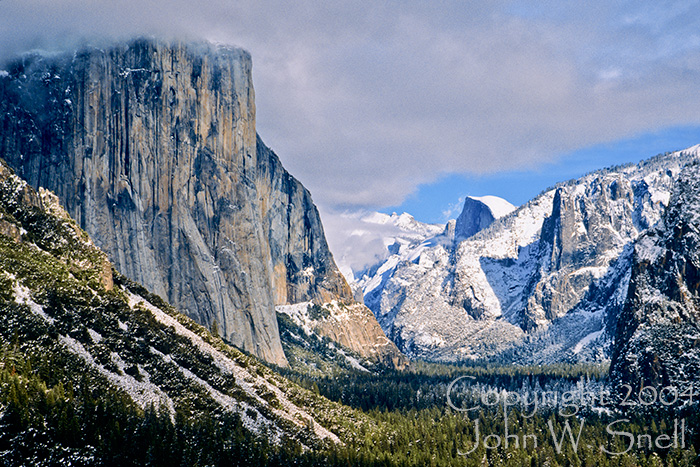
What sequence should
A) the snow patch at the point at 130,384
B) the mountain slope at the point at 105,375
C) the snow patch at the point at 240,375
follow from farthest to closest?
the snow patch at the point at 240,375 → the snow patch at the point at 130,384 → the mountain slope at the point at 105,375

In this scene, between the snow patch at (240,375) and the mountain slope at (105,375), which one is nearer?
the mountain slope at (105,375)

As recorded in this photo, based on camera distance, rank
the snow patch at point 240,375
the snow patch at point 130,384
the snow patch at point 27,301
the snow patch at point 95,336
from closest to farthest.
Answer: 1. the snow patch at point 27,301
2. the snow patch at point 130,384
3. the snow patch at point 95,336
4. the snow patch at point 240,375

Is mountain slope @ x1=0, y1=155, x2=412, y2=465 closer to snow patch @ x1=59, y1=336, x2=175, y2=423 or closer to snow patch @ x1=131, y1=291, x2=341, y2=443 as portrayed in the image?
snow patch @ x1=59, y1=336, x2=175, y2=423

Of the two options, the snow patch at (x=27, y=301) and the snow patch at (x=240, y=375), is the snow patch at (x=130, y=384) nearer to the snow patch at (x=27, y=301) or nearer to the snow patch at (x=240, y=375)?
the snow patch at (x=27, y=301)

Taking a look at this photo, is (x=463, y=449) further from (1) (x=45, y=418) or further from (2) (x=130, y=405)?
(1) (x=45, y=418)

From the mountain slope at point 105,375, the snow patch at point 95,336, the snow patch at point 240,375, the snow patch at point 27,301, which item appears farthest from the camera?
the snow patch at point 240,375

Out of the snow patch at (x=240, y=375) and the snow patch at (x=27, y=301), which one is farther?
the snow patch at (x=240, y=375)

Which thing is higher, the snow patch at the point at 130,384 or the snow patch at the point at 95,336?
the snow patch at the point at 95,336

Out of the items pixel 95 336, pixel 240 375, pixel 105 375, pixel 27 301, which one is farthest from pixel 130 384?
pixel 240 375

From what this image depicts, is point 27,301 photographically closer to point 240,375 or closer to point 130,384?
point 130,384

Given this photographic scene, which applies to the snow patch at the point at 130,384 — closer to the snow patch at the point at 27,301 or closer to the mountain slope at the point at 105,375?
the mountain slope at the point at 105,375

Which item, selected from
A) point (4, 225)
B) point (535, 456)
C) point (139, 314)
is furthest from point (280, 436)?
point (4, 225)

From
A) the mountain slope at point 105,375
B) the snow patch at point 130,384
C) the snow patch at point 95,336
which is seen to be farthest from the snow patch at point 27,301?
the snow patch at point 95,336

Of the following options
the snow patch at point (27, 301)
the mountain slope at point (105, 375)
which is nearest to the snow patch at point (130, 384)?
the mountain slope at point (105, 375)
